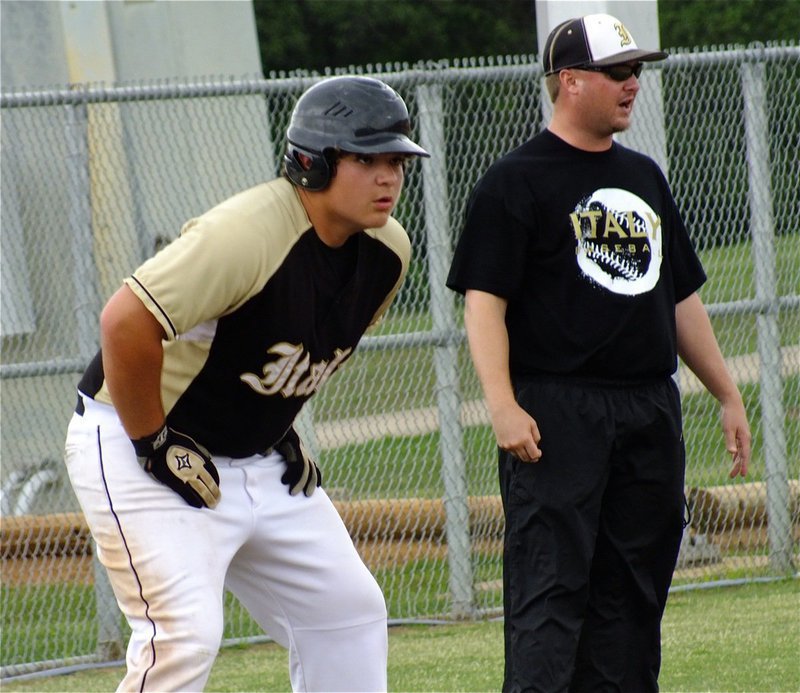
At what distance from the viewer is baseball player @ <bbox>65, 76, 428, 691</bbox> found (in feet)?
11.0

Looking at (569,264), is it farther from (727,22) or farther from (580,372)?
(727,22)

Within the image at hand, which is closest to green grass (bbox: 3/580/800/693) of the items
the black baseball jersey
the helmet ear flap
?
the black baseball jersey

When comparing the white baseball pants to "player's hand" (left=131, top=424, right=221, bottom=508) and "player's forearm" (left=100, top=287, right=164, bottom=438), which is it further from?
"player's forearm" (left=100, top=287, right=164, bottom=438)

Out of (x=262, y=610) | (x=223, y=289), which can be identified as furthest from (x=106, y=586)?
(x=223, y=289)

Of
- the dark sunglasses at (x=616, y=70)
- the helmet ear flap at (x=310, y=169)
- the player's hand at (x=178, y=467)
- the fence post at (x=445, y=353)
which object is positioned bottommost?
the fence post at (x=445, y=353)

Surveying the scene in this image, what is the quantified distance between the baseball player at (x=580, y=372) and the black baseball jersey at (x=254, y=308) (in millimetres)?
448

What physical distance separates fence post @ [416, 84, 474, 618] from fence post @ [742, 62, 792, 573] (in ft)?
5.34

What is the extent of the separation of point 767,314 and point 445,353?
5.70ft

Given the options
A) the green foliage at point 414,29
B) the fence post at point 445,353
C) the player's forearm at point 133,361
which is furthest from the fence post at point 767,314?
the green foliage at point 414,29

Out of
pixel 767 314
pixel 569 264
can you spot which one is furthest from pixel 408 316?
pixel 569 264

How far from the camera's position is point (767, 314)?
720 centimetres

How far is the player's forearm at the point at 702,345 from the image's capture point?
14.5 ft

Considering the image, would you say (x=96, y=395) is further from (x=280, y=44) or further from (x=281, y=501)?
(x=280, y=44)

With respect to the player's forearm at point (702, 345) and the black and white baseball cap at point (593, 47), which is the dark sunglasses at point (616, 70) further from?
the player's forearm at point (702, 345)
